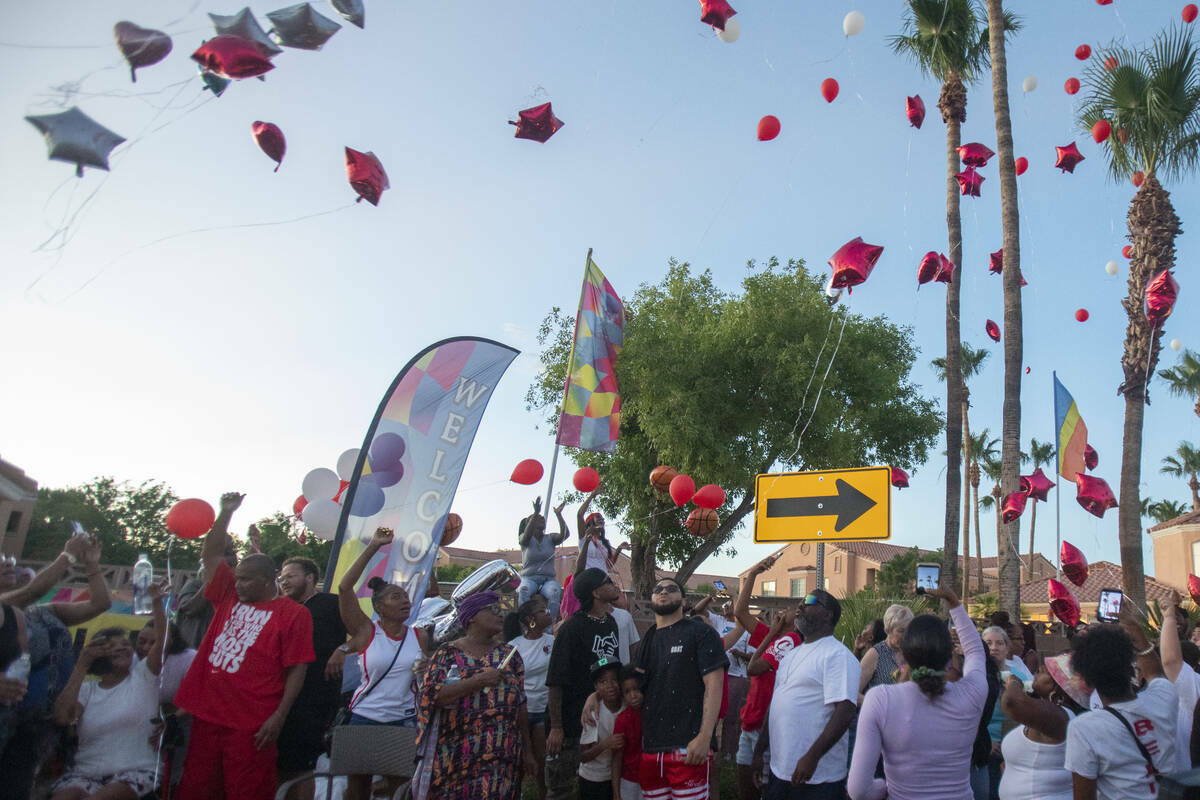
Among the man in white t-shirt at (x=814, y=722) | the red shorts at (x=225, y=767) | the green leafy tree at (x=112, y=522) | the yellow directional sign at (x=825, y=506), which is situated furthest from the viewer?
the green leafy tree at (x=112, y=522)

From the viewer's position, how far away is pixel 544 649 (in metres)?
6.29

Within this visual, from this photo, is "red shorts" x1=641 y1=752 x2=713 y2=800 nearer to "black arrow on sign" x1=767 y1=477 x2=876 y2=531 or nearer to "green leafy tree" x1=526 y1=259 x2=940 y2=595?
"black arrow on sign" x1=767 y1=477 x2=876 y2=531

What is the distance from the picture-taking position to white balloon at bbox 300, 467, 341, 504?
8.58m

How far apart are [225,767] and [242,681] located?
1.35 ft

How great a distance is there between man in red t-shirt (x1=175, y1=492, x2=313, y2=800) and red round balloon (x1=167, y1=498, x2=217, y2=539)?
1005mm

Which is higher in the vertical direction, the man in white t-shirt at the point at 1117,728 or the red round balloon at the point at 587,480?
the red round balloon at the point at 587,480

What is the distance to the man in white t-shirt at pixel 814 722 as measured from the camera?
393cm

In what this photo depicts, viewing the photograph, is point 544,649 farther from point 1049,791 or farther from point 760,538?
point 1049,791

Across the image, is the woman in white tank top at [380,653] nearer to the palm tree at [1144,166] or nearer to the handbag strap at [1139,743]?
the handbag strap at [1139,743]

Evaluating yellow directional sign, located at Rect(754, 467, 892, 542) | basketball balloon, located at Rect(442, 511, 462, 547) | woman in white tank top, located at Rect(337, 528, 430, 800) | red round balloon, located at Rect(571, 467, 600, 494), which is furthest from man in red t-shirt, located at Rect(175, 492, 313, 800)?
red round balloon, located at Rect(571, 467, 600, 494)

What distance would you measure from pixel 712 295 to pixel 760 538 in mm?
16093

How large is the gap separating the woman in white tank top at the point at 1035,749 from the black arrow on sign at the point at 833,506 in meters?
1.97

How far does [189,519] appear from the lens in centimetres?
555

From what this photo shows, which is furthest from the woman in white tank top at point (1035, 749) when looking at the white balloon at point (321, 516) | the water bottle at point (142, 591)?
the white balloon at point (321, 516)
